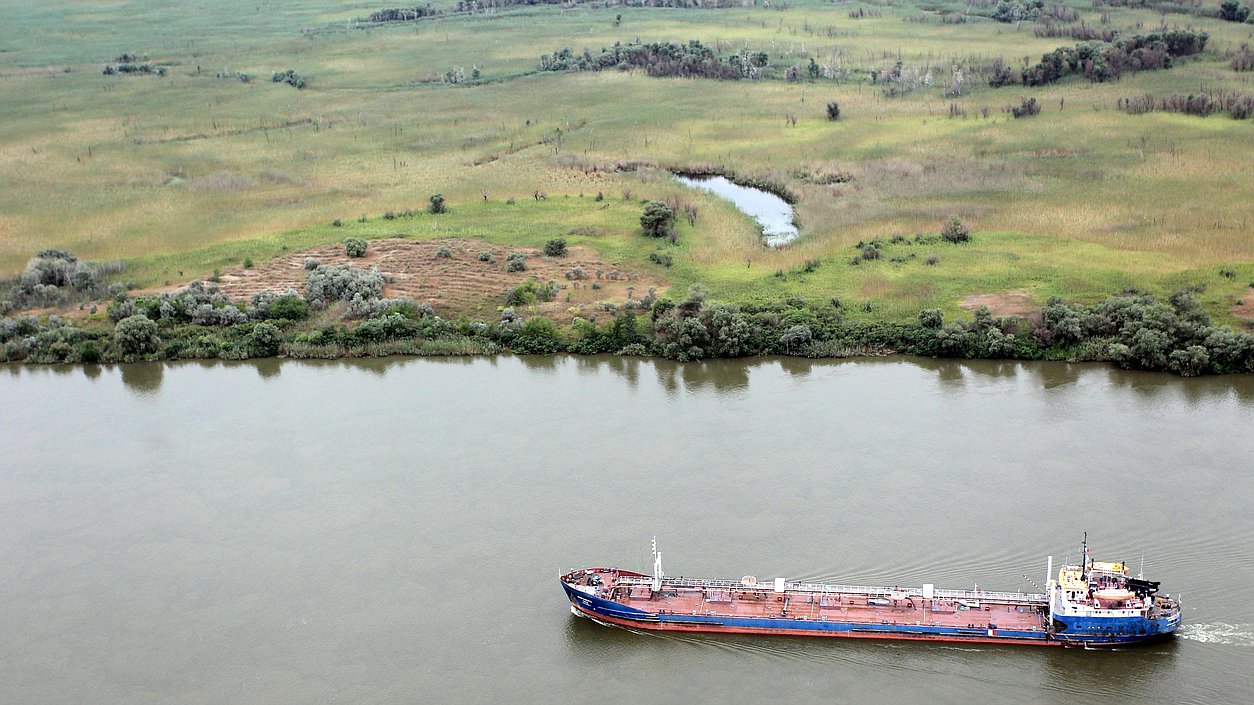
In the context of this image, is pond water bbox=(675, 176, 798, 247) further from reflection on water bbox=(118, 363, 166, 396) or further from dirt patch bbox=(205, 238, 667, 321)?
reflection on water bbox=(118, 363, 166, 396)

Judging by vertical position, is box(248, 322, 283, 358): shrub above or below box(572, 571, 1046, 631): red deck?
above

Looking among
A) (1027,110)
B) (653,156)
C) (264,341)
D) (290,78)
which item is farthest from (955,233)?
Result: (290,78)

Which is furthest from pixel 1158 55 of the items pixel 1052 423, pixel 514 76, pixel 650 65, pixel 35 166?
pixel 35 166

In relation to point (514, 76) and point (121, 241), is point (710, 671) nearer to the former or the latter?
point (121, 241)

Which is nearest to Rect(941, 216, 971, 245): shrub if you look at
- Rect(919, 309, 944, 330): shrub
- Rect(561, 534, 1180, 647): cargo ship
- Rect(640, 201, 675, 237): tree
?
Rect(919, 309, 944, 330): shrub

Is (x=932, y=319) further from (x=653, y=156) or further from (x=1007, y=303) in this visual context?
(x=653, y=156)

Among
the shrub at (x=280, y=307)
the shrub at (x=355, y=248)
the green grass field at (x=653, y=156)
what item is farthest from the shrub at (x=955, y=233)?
the shrub at (x=280, y=307)

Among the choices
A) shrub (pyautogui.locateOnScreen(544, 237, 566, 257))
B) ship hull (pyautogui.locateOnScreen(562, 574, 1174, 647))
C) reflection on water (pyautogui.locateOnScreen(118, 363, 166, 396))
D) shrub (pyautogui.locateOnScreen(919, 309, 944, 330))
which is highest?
shrub (pyautogui.locateOnScreen(544, 237, 566, 257))
